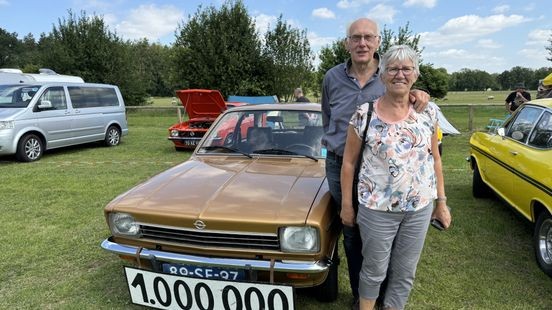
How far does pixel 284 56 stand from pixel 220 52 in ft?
11.7

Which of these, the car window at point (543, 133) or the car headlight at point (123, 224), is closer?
the car headlight at point (123, 224)

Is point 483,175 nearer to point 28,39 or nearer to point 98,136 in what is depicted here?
point 98,136

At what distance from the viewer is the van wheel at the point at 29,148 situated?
364 inches

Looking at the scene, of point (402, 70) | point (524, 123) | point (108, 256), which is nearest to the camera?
point (402, 70)

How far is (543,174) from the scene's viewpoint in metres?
3.72

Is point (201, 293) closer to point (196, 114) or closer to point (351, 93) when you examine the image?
point (351, 93)

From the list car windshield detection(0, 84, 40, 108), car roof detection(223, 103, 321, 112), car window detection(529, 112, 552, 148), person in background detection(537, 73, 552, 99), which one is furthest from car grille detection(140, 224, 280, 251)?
car windshield detection(0, 84, 40, 108)

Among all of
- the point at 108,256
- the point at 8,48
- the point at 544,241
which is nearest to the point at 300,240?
the point at 108,256

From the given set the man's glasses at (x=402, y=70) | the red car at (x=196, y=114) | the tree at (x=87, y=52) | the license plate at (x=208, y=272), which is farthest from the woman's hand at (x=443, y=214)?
the tree at (x=87, y=52)

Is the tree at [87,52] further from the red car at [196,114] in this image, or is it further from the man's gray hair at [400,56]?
the man's gray hair at [400,56]

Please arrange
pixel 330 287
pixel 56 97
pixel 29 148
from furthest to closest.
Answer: pixel 56 97, pixel 29 148, pixel 330 287

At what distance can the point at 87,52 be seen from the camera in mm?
23562

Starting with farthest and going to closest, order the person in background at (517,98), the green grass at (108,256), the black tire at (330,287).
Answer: the person in background at (517,98) → the green grass at (108,256) → the black tire at (330,287)

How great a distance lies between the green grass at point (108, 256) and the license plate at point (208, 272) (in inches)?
30.0
